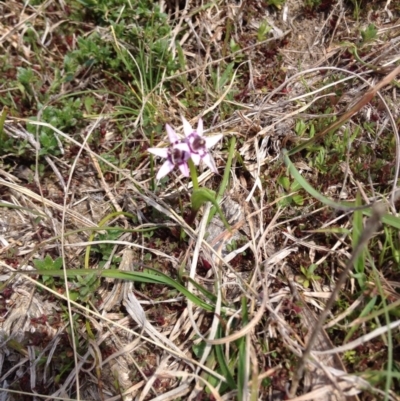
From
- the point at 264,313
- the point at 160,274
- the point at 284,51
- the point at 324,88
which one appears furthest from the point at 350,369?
the point at 284,51

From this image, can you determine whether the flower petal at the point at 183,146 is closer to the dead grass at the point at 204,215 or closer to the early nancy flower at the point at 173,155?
the early nancy flower at the point at 173,155

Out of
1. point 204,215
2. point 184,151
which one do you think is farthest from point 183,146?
point 204,215

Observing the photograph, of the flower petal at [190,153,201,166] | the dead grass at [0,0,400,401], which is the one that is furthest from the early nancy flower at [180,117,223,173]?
the dead grass at [0,0,400,401]

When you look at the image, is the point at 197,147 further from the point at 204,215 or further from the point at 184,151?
the point at 204,215

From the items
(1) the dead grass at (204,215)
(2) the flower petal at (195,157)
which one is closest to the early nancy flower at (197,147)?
(2) the flower petal at (195,157)

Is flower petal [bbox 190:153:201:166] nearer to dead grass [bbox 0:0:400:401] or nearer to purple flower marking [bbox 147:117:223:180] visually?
purple flower marking [bbox 147:117:223:180]

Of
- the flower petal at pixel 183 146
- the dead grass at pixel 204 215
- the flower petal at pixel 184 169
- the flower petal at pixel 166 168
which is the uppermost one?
the flower petal at pixel 183 146
